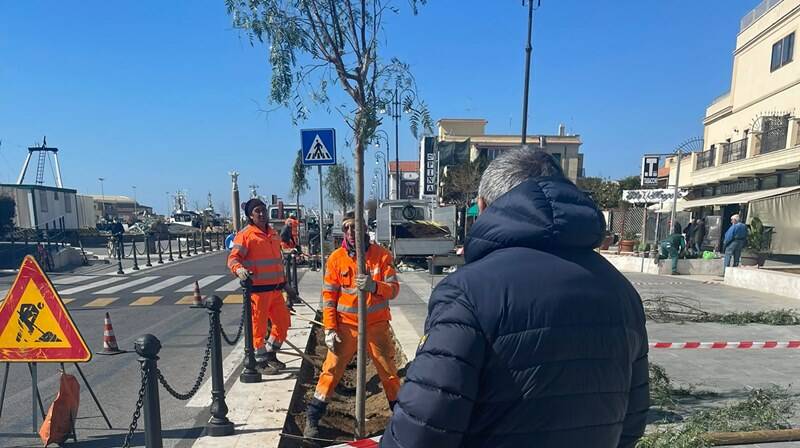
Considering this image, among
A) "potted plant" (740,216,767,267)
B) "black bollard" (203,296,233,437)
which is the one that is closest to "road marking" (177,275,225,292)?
"black bollard" (203,296,233,437)

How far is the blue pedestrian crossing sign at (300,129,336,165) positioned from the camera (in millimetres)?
6164

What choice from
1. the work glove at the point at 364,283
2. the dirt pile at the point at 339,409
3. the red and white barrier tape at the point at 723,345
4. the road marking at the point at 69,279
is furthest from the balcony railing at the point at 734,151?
the road marking at the point at 69,279

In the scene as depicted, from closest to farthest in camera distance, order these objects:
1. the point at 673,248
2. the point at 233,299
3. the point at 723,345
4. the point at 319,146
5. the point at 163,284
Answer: the point at 723,345, the point at 319,146, the point at 233,299, the point at 163,284, the point at 673,248

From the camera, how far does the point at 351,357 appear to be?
372cm

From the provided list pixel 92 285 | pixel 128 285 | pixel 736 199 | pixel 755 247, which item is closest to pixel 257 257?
pixel 128 285

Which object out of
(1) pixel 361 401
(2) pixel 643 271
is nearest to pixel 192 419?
(1) pixel 361 401

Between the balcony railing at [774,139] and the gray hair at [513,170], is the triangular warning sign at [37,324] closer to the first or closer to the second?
the gray hair at [513,170]

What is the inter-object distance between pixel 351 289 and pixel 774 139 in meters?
21.7

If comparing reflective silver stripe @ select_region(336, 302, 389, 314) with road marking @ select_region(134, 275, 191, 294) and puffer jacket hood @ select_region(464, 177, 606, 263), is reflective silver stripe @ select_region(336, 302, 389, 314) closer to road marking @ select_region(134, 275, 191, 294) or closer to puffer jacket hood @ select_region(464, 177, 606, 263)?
puffer jacket hood @ select_region(464, 177, 606, 263)

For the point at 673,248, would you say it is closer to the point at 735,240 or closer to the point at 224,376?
the point at 735,240

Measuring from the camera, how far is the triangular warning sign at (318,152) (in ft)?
20.2

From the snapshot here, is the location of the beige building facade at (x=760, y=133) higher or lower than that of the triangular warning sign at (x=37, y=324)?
higher

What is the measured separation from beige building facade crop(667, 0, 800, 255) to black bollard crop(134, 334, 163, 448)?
789 inches

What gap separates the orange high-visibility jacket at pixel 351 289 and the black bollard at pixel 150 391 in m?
1.45
